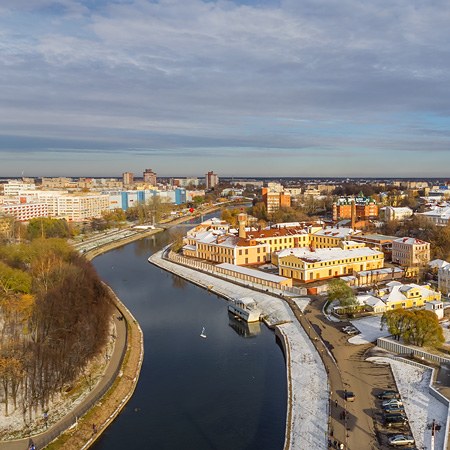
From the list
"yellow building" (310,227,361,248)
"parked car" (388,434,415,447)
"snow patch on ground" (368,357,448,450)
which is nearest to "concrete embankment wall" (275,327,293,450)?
"parked car" (388,434,415,447)

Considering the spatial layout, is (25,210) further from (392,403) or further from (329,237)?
(392,403)

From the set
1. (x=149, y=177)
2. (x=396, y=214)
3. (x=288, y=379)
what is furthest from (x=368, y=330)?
(x=149, y=177)

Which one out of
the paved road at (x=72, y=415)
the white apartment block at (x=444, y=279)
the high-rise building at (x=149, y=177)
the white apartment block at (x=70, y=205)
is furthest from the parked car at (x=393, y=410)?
the high-rise building at (x=149, y=177)

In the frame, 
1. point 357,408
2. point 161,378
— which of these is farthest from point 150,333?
point 357,408

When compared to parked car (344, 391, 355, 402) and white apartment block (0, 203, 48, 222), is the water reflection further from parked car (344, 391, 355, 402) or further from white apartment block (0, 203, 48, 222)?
white apartment block (0, 203, 48, 222)

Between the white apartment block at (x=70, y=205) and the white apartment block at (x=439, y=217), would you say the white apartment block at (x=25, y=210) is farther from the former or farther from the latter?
the white apartment block at (x=439, y=217)

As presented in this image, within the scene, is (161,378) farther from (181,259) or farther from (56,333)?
(181,259)

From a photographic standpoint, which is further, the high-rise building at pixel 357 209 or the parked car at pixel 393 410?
the high-rise building at pixel 357 209
